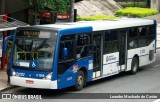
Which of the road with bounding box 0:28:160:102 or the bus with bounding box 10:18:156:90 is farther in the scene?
the road with bounding box 0:28:160:102

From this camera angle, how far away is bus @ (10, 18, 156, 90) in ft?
53.2

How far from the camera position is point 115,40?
20.3 meters

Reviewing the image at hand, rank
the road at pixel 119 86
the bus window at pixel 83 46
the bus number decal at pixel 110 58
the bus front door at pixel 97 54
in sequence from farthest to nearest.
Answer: the bus number decal at pixel 110 58 → the bus front door at pixel 97 54 → the bus window at pixel 83 46 → the road at pixel 119 86

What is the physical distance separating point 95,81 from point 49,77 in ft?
14.3

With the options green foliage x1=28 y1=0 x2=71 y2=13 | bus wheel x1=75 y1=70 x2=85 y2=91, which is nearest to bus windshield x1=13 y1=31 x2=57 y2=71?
bus wheel x1=75 y1=70 x2=85 y2=91

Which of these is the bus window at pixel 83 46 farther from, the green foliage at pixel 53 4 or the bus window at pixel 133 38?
the green foliage at pixel 53 4

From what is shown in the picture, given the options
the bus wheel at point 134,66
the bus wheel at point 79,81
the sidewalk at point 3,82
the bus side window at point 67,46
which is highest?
the bus side window at point 67,46

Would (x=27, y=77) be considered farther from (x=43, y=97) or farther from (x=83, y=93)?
(x=83, y=93)

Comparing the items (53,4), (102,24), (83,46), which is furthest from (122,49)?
(53,4)

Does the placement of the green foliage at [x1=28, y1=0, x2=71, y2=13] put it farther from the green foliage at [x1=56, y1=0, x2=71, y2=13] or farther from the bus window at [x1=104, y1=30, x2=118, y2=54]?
the bus window at [x1=104, y1=30, x2=118, y2=54]

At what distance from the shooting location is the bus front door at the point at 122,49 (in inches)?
817

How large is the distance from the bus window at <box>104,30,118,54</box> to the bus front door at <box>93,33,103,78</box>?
16.6 inches

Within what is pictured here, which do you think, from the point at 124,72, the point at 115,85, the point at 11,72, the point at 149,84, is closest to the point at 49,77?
the point at 11,72

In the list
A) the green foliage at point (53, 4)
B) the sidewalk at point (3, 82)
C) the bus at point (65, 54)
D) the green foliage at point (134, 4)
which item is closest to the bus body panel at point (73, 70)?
the bus at point (65, 54)
